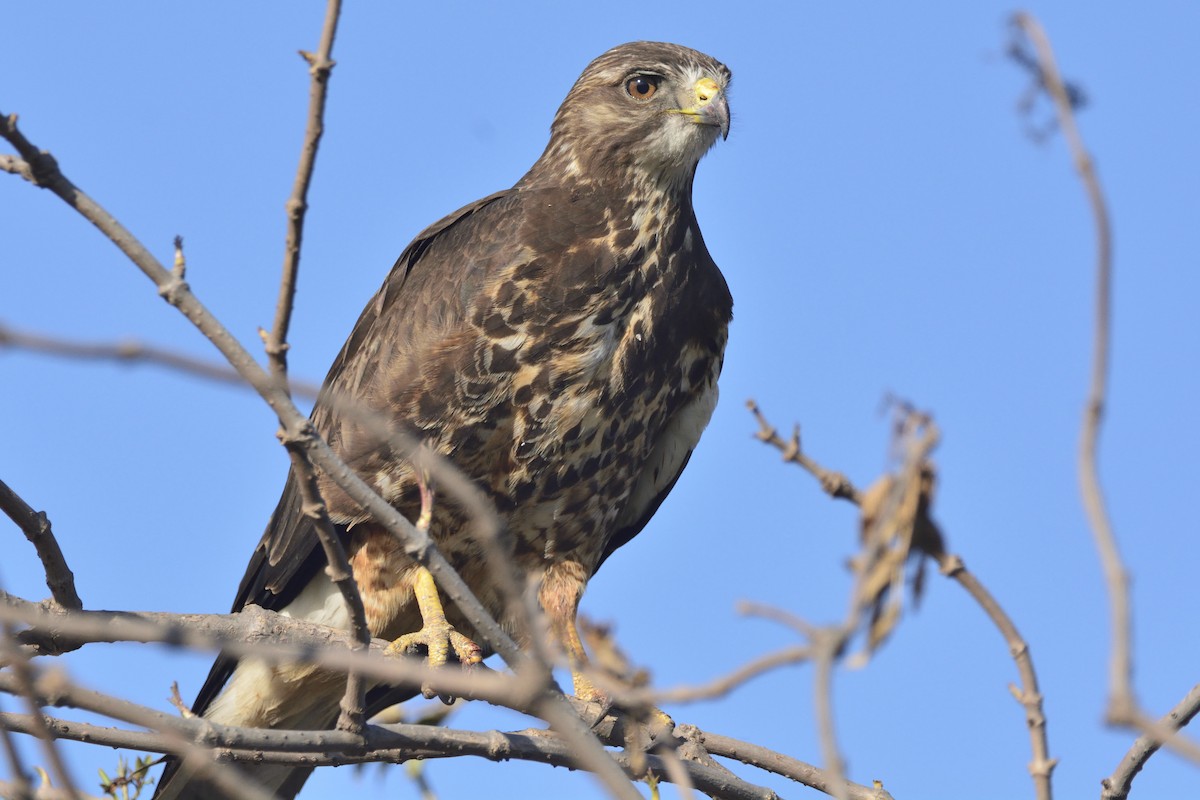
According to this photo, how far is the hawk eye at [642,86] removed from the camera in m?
5.77

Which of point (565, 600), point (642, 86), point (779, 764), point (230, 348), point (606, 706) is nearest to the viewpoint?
point (230, 348)

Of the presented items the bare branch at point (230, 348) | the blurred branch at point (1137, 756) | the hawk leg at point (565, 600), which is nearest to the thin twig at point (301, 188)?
the bare branch at point (230, 348)

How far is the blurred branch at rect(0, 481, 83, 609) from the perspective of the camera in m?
3.86

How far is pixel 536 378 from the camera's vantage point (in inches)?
197

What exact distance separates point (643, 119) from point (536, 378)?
128 cm

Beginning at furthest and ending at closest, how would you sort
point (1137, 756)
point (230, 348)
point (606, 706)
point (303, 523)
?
point (303, 523), point (606, 706), point (1137, 756), point (230, 348)

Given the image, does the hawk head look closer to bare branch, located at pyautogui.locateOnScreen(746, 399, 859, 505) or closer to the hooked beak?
the hooked beak

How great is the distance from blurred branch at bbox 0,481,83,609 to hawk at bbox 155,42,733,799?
3.84ft

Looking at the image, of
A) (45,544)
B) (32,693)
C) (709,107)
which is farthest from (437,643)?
(32,693)

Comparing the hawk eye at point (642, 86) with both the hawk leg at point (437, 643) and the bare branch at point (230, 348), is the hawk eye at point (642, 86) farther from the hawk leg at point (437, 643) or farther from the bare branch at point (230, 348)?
the bare branch at point (230, 348)

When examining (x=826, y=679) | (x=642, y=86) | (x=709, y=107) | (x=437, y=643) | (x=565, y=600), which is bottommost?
(x=826, y=679)

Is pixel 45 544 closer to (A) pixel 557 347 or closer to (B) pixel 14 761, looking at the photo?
(A) pixel 557 347

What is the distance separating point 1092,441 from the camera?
4.99 feet

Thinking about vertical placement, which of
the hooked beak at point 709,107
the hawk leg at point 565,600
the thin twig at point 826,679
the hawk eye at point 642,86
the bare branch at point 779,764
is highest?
the hawk eye at point 642,86
